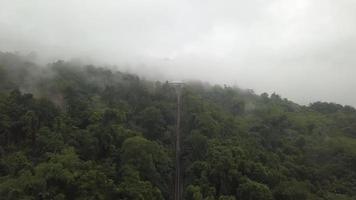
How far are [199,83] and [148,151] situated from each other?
60.6m

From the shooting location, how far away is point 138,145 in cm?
6619

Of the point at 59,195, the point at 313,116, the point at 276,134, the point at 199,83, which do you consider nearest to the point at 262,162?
the point at 276,134

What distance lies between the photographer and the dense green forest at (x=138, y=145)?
58250mm

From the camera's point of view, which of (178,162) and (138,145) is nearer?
(138,145)

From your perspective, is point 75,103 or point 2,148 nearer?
point 2,148

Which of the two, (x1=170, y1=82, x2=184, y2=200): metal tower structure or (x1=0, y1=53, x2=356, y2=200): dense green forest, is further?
(x1=170, y1=82, x2=184, y2=200): metal tower structure

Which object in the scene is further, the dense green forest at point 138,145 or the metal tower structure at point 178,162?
the metal tower structure at point 178,162

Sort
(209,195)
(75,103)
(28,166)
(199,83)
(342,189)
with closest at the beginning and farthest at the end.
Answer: (28,166) < (209,195) < (342,189) < (75,103) < (199,83)

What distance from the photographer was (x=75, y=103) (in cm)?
7888

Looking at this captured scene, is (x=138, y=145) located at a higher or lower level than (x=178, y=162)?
higher

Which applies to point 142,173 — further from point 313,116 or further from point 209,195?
point 313,116

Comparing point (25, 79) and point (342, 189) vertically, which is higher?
point (25, 79)

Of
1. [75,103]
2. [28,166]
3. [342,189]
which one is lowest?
[342,189]

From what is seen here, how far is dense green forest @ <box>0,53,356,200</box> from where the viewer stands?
191 feet
